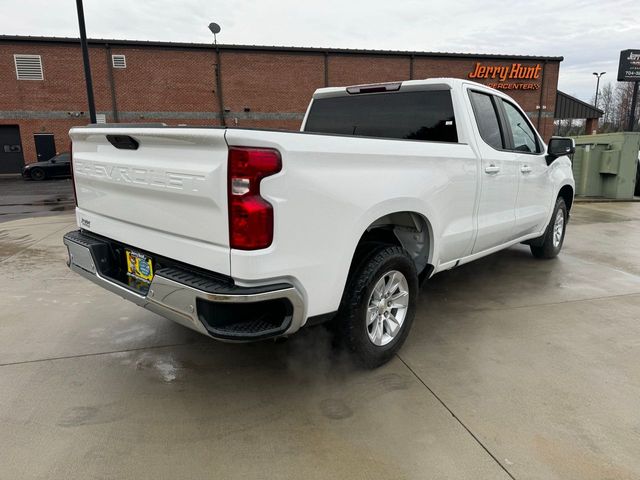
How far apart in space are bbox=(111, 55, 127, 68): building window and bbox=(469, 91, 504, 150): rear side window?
2539 centimetres

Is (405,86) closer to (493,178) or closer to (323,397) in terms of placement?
(493,178)

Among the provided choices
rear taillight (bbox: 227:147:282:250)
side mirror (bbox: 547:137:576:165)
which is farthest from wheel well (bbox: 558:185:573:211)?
rear taillight (bbox: 227:147:282:250)

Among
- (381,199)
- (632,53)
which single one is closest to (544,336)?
→ (381,199)

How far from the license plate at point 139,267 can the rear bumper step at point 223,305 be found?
0.20 m

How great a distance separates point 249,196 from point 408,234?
1758 millimetres

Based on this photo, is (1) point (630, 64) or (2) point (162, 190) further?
(1) point (630, 64)

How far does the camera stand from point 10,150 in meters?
25.4

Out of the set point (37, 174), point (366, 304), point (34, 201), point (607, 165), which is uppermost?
point (607, 165)

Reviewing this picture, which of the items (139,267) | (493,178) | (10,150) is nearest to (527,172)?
(493,178)

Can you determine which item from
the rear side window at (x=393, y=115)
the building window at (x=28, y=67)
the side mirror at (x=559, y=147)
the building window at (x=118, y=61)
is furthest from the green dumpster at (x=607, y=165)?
the building window at (x=28, y=67)

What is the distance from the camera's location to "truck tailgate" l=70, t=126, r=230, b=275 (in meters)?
2.29

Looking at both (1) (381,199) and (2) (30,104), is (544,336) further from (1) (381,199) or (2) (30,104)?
(2) (30,104)

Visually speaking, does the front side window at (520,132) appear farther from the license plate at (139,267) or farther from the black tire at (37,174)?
the black tire at (37,174)

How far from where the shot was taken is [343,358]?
3363 millimetres
